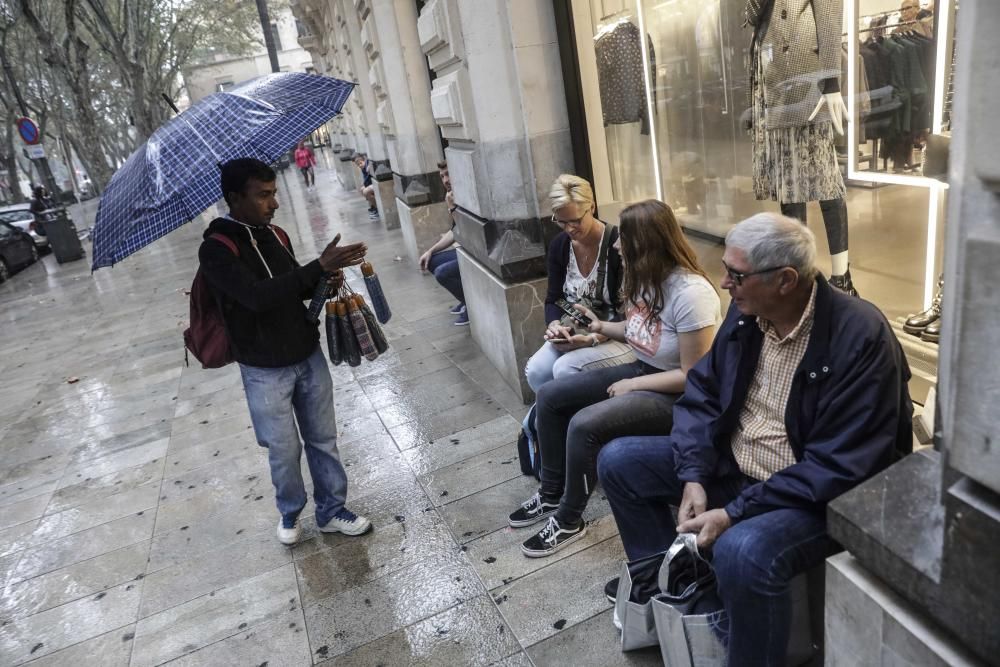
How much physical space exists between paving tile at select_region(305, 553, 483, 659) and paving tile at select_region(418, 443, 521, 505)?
1.92 feet

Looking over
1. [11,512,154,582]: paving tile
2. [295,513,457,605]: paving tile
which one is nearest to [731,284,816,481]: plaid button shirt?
[295,513,457,605]: paving tile

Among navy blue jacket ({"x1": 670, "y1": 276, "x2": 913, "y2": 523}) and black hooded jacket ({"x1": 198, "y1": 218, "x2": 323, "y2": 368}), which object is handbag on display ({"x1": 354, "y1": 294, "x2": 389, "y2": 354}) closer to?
black hooded jacket ({"x1": 198, "y1": 218, "x2": 323, "y2": 368})

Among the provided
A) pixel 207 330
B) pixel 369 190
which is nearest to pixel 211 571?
pixel 207 330

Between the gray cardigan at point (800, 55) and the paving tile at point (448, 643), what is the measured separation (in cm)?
289

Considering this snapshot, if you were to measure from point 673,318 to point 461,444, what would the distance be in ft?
6.50

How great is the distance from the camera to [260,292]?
10.3 ft

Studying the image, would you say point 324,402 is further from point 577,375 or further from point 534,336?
point 534,336

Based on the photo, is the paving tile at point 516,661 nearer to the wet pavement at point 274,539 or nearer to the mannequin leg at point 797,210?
the wet pavement at point 274,539

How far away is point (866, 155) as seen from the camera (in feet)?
11.5

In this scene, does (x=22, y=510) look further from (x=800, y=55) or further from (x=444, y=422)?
(x=800, y=55)

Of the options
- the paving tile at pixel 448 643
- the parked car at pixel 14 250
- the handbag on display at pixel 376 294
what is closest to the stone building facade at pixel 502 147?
the handbag on display at pixel 376 294

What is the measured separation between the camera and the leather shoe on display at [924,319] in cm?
326

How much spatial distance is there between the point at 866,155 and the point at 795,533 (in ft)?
7.67

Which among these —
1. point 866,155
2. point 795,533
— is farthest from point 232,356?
point 866,155
